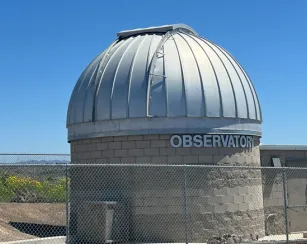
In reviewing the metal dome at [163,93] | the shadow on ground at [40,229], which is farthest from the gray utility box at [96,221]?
the metal dome at [163,93]

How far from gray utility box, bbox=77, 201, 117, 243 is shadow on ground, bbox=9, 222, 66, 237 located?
2.06 m

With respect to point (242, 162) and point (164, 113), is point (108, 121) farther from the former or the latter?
point (242, 162)

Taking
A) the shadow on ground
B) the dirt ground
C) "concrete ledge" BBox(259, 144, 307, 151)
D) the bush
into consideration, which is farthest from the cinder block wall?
the bush

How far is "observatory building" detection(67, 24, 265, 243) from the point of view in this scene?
45.7 ft

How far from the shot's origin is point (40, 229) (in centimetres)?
1647

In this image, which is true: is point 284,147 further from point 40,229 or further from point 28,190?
point 28,190

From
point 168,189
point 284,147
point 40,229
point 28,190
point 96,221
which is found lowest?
point 40,229

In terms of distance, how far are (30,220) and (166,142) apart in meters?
7.10

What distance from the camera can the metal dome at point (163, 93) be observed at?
14156mm

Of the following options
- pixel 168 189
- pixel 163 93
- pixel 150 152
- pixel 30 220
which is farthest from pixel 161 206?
pixel 30 220

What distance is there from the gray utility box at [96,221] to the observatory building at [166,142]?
0.27ft

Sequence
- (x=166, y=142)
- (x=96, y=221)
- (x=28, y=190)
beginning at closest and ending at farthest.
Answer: (x=96, y=221) < (x=166, y=142) < (x=28, y=190)

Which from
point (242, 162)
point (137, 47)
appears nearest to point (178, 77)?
point (137, 47)

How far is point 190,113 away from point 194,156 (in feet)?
4.19
